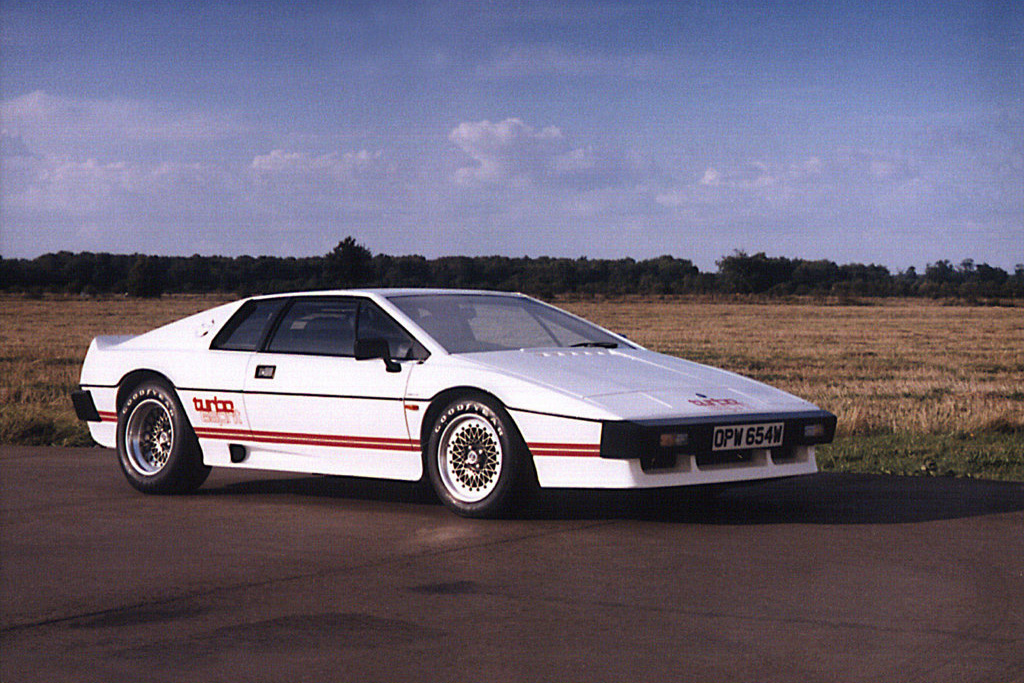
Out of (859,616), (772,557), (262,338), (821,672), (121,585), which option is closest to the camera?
(821,672)

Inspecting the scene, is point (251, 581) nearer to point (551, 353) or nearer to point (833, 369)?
point (551, 353)

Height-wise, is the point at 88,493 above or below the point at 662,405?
below

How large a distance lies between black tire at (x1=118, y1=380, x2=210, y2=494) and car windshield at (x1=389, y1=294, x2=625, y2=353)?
176cm

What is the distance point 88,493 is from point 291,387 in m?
1.71

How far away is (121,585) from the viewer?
6.48m

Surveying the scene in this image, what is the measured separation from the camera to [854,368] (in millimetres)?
27859

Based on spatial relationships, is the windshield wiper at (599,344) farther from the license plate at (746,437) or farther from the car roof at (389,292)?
the license plate at (746,437)

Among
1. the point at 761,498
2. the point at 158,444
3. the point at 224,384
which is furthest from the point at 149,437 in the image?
the point at 761,498

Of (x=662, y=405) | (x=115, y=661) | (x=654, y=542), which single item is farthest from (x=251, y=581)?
(x=662, y=405)

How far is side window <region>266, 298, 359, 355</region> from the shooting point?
929 cm

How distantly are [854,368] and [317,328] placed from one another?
20039mm

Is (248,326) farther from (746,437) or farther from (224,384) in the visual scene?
(746,437)

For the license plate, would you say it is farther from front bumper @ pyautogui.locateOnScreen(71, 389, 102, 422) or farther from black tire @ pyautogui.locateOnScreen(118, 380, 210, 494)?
front bumper @ pyautogui.locateOnScreen(71, 389, 102, 422)

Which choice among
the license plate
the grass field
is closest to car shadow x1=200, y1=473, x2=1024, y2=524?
the license plate
